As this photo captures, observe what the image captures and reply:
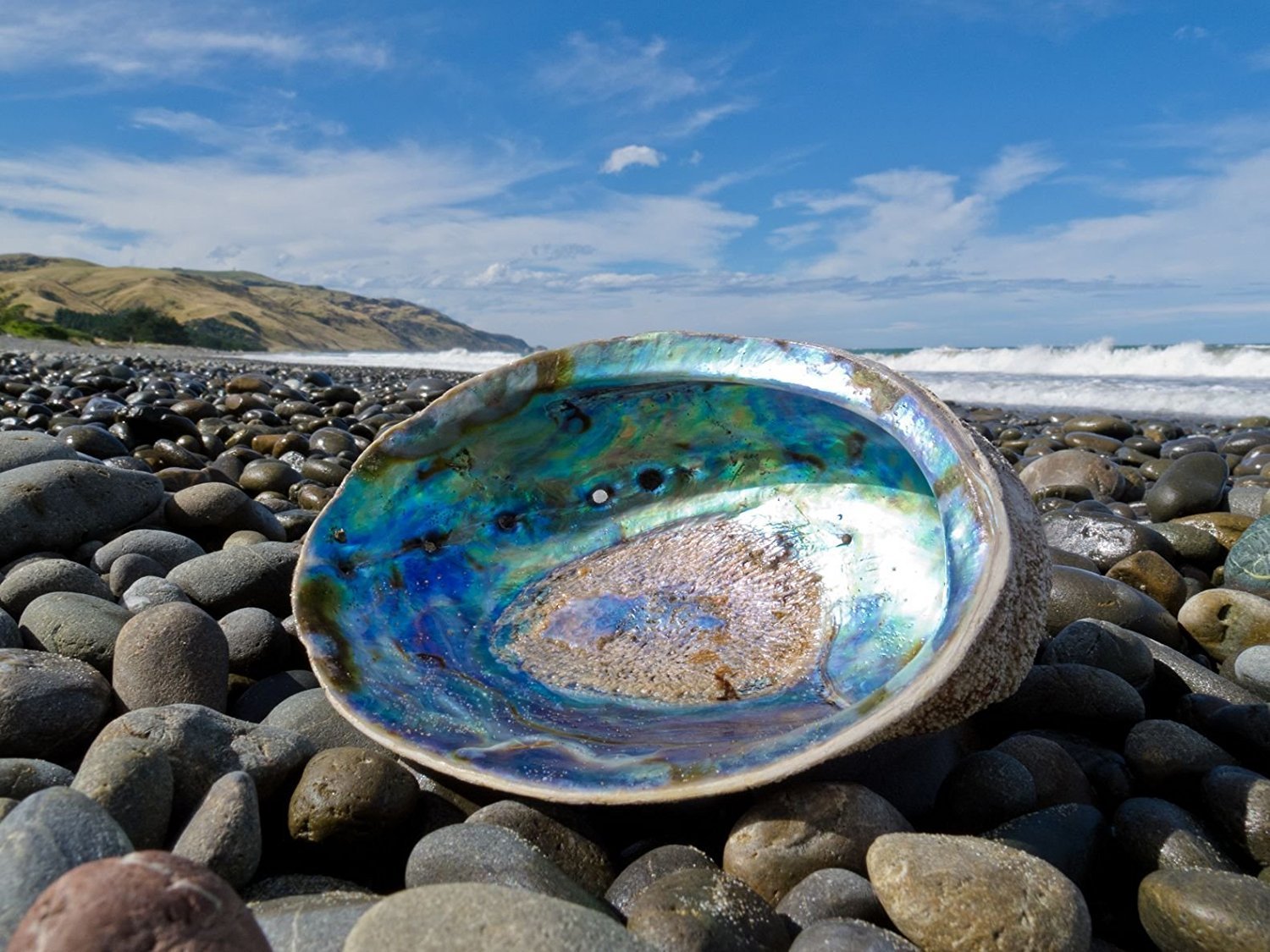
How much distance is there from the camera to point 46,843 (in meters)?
1.35

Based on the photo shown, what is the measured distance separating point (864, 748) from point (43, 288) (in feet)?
265

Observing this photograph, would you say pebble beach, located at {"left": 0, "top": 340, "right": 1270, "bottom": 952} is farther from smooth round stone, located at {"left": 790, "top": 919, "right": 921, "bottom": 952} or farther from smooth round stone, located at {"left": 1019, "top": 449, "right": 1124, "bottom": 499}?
smooth round stone, located at {"left": 1019, "top": 449, "right": 1124, "bottom": 499}

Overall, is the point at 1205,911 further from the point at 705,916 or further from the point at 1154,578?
the point at 1154,578

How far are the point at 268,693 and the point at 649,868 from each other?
1.28 meters

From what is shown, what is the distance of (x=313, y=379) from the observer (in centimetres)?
1338

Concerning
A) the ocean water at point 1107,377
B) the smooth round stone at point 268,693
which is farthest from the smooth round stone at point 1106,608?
the ocean water at point 1107,377

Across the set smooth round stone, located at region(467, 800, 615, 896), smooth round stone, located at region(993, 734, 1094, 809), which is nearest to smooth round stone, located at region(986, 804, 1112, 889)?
smooth round stone, located at region(993, 734, 1094, 809)

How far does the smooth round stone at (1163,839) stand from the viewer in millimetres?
1836

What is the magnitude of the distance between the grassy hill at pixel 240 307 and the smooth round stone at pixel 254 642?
59.4m

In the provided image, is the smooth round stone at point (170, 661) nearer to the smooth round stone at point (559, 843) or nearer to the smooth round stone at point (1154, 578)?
the smooth round stone at point (559, 843)

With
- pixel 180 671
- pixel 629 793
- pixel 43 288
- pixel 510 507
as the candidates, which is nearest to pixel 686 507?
pixel 510 507

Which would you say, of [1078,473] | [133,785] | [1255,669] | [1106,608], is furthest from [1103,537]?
[133,785]

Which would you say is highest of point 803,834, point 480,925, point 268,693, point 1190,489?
point 1190,489

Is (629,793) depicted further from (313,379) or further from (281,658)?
(313,379)
